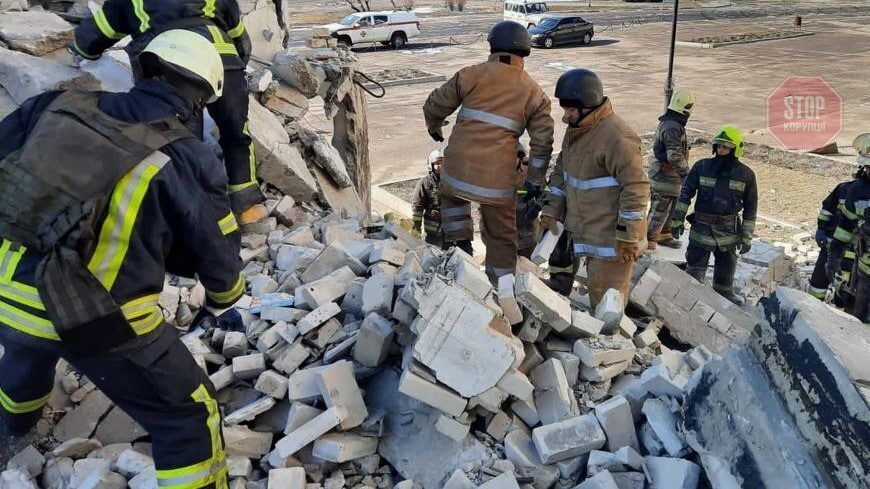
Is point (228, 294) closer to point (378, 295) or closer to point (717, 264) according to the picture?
point (378, 295)

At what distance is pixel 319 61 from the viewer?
6398mm

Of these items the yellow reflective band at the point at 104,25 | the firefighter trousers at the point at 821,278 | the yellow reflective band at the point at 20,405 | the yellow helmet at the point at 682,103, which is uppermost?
the yellow reflective band at the point at 104,25

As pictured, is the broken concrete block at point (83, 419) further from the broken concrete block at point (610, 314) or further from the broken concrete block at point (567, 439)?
the broken concrete block at point (610, 314)

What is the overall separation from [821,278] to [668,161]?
176cm

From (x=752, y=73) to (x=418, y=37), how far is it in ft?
45.2

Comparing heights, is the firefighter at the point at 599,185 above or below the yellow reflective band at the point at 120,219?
below

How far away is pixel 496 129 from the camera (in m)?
4.54

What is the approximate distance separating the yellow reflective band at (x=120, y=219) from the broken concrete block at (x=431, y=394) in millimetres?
1168

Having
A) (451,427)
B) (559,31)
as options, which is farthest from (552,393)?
(559,31)

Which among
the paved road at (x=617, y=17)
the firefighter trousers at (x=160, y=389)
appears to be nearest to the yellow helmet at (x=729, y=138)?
the firefighter trousers at (x=160, y=389)

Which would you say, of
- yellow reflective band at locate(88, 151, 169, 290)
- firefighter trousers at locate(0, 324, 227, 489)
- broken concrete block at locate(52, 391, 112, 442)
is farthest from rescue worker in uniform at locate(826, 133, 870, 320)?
broken concrete block at locate(52, 391, 112, 442)

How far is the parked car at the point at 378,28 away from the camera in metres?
25.4

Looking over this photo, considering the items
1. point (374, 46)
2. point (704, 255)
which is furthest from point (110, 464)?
point (374, 46)

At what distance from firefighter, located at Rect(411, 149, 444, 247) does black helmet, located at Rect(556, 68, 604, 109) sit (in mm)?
1953
